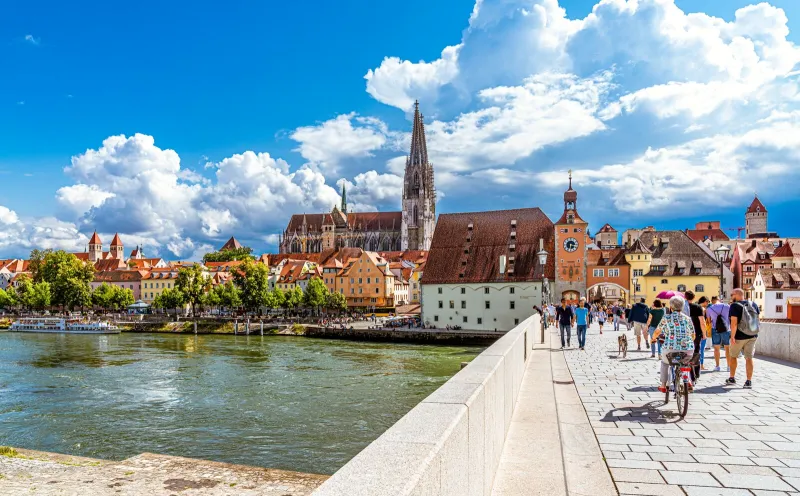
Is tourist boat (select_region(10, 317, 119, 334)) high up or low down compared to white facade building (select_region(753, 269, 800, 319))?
down

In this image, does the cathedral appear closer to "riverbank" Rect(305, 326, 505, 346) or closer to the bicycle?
"riverbank" Rect(305, 326, 505, 346)

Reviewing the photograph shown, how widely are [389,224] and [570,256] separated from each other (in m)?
105

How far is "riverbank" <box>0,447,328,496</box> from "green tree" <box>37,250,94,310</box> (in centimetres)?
9300

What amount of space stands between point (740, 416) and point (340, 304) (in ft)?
271

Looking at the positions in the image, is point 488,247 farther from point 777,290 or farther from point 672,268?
point 777,290

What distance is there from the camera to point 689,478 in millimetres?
5273

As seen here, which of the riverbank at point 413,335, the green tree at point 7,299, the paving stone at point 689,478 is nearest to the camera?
the paving stone at point 689,478

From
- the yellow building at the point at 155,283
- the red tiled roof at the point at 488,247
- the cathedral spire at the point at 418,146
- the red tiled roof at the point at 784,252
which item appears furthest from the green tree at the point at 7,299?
the red tiled roof at the point at 784,252

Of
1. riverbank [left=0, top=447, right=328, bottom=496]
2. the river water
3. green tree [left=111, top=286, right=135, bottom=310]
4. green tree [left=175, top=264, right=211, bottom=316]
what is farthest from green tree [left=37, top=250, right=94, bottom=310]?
riverbank [left=0, top=447, right=328, bottom=496]

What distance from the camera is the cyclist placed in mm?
8234

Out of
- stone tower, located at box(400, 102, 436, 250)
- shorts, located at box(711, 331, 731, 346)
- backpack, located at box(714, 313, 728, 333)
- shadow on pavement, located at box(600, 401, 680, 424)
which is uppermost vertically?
stone tower, located at box(400, 102, 436, 250)

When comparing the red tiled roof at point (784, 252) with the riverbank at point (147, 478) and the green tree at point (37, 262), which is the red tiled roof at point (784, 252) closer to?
the riverbank at point (147, 478)

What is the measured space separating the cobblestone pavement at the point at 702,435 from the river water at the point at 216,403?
796 cm

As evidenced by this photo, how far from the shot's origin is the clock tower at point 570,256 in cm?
5991
